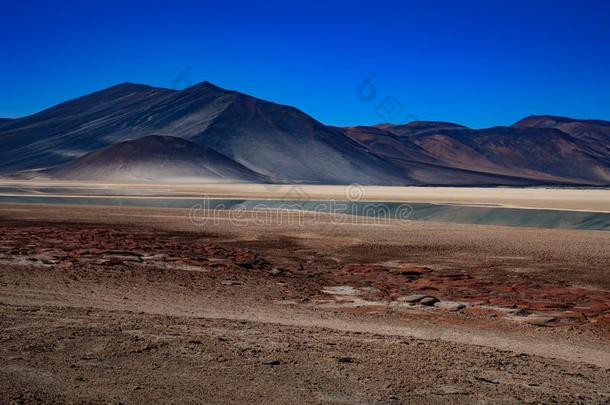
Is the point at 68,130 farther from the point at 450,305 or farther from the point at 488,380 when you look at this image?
the point at 488,380

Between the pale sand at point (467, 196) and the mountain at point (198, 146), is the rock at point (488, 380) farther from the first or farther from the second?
the mountain at point (198, 146)

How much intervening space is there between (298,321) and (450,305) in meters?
2.53

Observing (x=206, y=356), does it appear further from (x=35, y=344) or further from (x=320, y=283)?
(x=320, y=283)

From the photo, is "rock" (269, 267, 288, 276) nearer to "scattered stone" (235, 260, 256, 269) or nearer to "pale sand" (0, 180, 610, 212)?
"scattered stone" (235, 260, 256, 269)

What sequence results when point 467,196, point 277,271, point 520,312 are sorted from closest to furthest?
point 520,312 < point 277,271 < point 467,196

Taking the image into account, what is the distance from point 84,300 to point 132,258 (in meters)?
4.11

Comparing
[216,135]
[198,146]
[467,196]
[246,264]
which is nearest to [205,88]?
[216,135]

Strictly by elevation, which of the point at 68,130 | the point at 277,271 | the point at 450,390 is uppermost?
the point at 68,130

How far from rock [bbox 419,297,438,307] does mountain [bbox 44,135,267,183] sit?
97.1m

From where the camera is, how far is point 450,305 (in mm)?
9812

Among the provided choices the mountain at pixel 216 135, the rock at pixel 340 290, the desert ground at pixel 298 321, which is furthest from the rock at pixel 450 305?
the mountain at pixel 216 135

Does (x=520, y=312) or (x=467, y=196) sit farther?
(x=467, y=196)

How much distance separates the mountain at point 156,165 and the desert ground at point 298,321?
303ft

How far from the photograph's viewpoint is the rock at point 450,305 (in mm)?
9625
